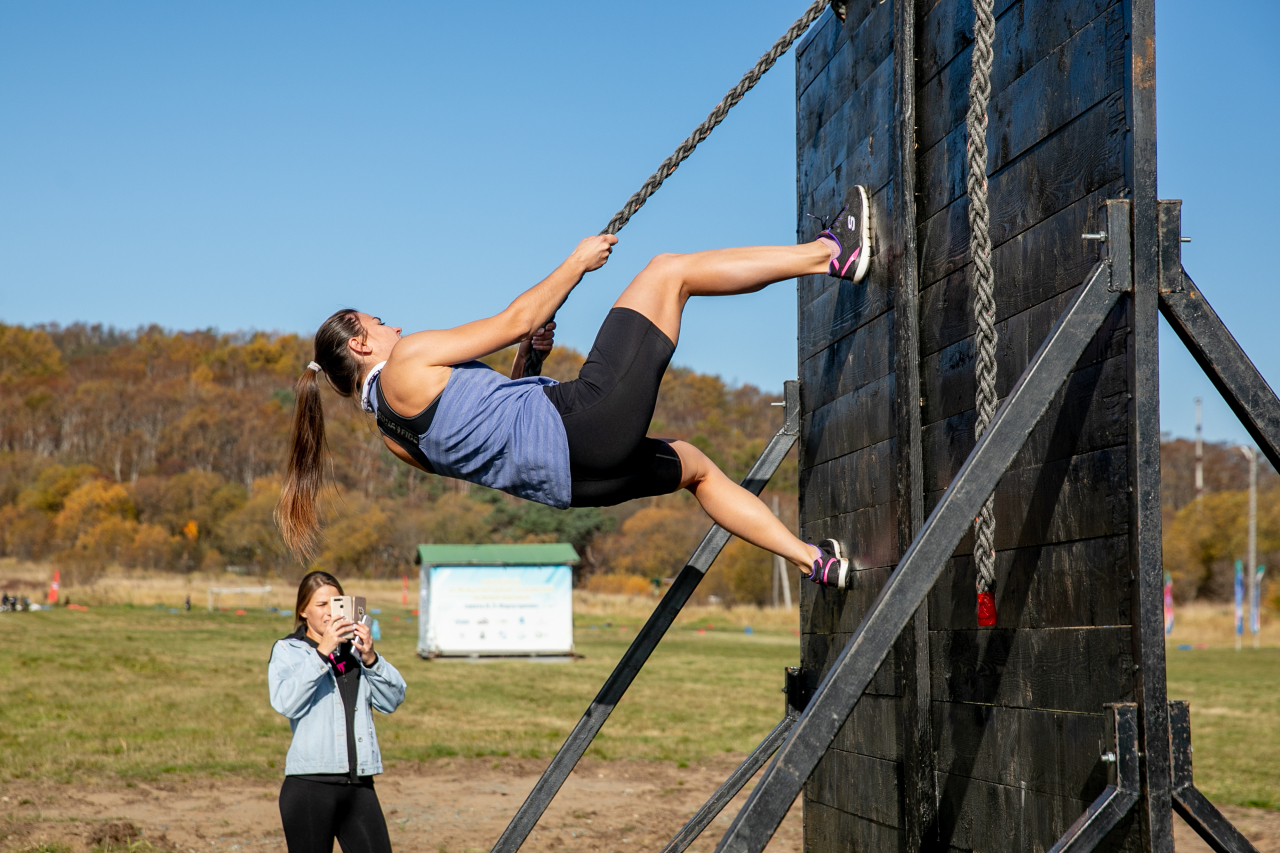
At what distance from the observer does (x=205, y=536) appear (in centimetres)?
7675

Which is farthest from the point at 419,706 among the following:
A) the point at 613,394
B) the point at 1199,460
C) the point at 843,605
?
the point at 1199,460

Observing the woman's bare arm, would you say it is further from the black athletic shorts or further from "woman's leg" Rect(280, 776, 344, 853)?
"woman's leg" Rect(280, 776, 344, 853)

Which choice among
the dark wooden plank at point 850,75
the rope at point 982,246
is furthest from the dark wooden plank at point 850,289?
the rope at point 982,246

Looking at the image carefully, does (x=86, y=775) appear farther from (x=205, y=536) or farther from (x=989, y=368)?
(x=205, y=536)

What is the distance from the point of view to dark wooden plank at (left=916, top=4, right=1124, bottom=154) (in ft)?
8.36

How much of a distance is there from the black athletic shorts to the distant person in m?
1.48

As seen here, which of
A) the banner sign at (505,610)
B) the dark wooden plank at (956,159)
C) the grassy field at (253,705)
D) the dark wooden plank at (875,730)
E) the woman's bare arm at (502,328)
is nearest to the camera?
the dark wooden plank at (956,159)

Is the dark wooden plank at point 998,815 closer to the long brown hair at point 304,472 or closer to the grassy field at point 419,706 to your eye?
the long brown hair at point 304,472

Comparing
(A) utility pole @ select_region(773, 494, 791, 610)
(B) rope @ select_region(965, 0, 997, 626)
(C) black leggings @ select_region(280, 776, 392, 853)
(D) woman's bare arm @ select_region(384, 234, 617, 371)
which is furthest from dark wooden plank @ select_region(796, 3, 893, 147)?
(A) utility pole @ select_region(773, 494, 791, 610)

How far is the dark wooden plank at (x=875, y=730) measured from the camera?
362 cm

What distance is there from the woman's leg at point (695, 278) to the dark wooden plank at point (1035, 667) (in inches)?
46.5

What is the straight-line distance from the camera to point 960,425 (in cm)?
323

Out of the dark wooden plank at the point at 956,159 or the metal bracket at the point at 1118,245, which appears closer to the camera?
the metal bracket at the point at 1118,245

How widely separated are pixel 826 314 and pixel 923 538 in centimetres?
212
